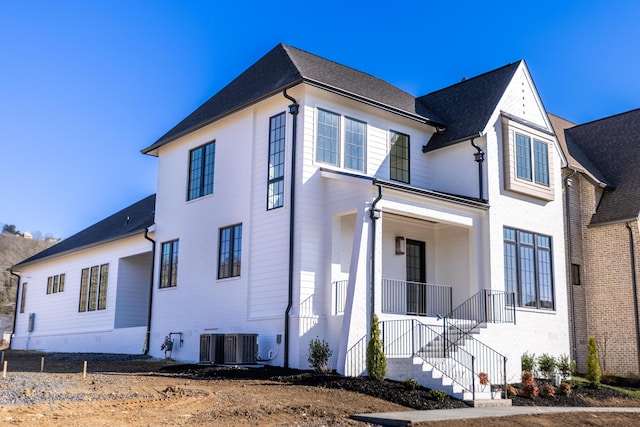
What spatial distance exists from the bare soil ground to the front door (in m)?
5.34

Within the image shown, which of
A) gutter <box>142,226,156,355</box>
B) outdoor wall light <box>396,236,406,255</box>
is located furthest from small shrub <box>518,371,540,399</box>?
gutter <box>142,226,156,355</box>

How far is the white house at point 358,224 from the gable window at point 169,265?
0.07 metres

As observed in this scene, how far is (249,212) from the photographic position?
66.5 ft

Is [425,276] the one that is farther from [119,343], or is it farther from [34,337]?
[34,337]

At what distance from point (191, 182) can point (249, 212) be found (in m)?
3.93

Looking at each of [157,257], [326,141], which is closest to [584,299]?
[326,141]

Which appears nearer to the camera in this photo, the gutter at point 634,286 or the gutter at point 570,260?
the gutter at point 634,286

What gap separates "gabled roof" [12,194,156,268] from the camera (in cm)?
2769

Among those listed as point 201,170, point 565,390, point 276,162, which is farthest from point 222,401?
point 201,170

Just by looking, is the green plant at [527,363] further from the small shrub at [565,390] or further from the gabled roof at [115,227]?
the gabled roof at [115,227]

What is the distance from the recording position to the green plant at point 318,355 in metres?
17.2

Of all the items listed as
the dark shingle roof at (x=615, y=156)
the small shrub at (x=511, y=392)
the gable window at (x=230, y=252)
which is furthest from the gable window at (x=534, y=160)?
the gable window at (x=230, y=252)

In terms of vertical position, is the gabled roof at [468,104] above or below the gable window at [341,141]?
above

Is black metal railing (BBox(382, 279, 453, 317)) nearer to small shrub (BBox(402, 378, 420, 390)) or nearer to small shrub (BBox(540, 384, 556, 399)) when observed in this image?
small shrub (BBox(540, 384, 556, 399))
